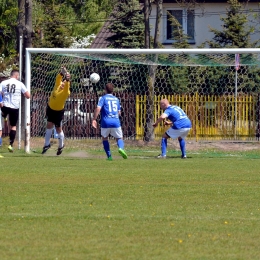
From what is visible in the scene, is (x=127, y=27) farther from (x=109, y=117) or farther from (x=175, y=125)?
(x=109, y=117)

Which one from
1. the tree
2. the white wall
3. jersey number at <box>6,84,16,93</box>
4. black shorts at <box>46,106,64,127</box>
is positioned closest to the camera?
black shorts at <box>46,106,64,127</box>

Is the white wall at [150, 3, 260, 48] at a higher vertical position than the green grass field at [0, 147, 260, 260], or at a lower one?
higher

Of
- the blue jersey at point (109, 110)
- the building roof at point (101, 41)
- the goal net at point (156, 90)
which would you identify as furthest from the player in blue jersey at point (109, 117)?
the building roof at point (101, 41)

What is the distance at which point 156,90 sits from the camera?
24250 mm

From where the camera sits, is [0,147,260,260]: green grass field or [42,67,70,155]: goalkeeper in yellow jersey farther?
[42,67,70,155]: goalkeeper in yellow jersey

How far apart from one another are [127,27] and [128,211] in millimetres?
27965

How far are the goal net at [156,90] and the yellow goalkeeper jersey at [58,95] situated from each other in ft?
8.19

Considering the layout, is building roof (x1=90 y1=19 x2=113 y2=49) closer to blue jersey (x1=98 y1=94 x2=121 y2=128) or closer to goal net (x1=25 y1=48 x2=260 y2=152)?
goal net (x1=25 y1=48 x2=260 y2=152)

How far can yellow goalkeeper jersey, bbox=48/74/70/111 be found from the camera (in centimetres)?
1891

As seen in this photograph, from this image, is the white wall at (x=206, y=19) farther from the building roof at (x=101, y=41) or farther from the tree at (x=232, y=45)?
the building roof at (x=101, y=41)

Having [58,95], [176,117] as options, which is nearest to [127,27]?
[176,117]

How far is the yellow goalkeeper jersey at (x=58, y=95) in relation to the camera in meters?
18.9

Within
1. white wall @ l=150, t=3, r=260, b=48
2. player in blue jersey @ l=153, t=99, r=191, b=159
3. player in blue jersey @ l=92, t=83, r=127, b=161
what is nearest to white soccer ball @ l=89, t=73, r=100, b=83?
player in blue jersey @ l=153, t=99, r=191, b=159

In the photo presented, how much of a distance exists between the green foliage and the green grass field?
20429 millimetres
